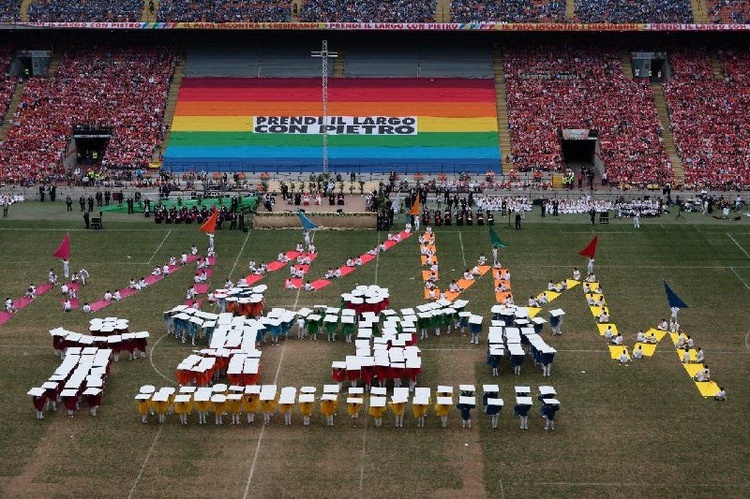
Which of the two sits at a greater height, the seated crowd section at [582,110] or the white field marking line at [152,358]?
the seated crowd section at [582,110]

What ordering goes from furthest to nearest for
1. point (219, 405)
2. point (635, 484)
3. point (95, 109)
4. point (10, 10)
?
point (10, 10), point (95, 109), point (219, 405), point (635, 484)

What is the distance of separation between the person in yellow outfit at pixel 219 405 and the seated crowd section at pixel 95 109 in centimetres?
4685

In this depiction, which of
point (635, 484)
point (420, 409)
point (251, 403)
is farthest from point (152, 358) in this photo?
point (635, 484)

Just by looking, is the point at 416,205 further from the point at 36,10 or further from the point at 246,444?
the point at 36,10

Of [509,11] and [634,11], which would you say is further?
[509,11]

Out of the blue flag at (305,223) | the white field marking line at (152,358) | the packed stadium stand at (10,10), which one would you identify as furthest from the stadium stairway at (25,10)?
the white field marking line at (152,358)

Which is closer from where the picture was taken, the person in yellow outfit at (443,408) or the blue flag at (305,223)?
the person in yellow outfit at (443,408)

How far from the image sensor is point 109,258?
69188mm

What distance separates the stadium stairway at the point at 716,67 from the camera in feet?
319

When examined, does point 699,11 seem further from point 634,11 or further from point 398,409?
point 398,409

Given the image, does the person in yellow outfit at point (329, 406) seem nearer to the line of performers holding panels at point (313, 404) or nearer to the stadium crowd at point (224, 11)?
the line of performers holding panels at point (313, 404)

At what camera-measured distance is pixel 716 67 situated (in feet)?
322

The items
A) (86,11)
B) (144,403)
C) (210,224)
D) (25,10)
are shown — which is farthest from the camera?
(25,10)

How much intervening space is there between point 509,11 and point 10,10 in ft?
135
